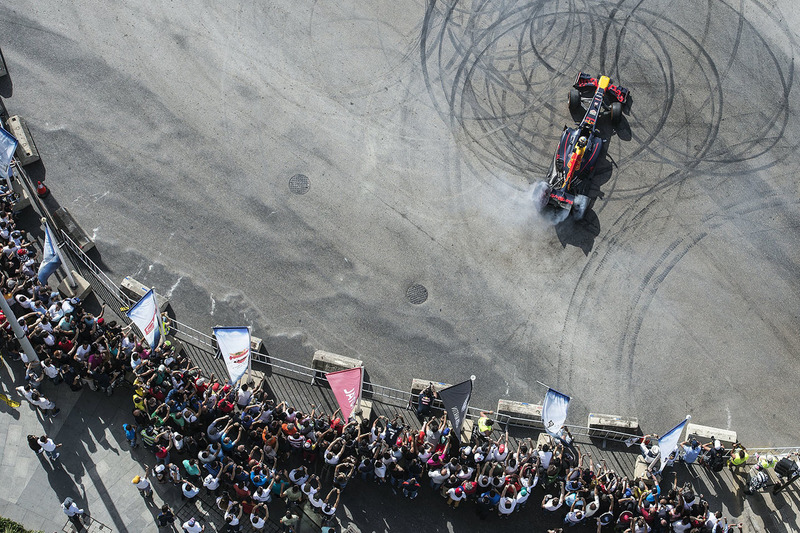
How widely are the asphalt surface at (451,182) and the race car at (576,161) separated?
454 millimetres

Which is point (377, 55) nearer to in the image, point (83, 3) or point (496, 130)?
point (496, 130)

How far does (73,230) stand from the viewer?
21234 millimetres

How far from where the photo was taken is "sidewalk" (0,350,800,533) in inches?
703

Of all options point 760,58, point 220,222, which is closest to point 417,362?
point 220,222

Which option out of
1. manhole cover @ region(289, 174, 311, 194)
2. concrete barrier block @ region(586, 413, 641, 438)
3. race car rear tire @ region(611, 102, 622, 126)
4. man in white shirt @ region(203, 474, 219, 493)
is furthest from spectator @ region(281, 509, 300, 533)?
race car rear tire @ region(611, 102, 622, 126)

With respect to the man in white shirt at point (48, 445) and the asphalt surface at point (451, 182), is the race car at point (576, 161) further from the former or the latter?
the man in white shirt at point (48, 445)

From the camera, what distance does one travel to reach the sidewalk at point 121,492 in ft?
58.5

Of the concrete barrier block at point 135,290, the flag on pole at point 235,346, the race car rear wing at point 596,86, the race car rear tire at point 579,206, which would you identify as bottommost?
the flag on pole at point 235,346

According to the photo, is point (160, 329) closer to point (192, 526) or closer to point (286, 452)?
point (286, 452)

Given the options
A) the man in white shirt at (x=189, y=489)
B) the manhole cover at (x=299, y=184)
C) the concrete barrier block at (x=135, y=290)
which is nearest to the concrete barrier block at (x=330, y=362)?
the man in white shirt at (x=189, y=489)

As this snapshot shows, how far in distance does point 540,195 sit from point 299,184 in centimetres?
719

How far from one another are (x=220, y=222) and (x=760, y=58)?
58.6 feet

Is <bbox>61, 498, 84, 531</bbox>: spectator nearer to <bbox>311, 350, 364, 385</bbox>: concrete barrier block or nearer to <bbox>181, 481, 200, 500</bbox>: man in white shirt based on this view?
<bbox>181, 481, 200, 500</bbox>: man in white shirt

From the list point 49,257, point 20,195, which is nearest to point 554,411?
point 49,257
